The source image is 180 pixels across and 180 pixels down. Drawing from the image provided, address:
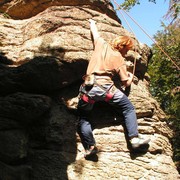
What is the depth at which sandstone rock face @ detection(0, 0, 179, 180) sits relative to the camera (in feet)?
16.4

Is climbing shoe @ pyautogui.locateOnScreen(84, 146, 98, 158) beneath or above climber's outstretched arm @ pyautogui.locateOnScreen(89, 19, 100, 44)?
beneath

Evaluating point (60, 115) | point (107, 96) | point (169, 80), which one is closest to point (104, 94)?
point (107, 96)

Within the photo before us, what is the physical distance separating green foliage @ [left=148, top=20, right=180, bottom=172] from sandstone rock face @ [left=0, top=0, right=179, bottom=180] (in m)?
9.29

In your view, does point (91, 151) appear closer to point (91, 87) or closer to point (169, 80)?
point (91, 87)

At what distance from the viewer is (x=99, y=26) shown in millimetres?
6965

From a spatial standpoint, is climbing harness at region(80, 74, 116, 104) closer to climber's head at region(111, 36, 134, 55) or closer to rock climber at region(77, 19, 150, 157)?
rock climber at region(77, 19, 150, 157)

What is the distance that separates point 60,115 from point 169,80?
12.3 m

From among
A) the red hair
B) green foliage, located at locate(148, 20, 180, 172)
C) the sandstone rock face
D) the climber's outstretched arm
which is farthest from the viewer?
green foliage, located at locate(148, 20, 180, 172)

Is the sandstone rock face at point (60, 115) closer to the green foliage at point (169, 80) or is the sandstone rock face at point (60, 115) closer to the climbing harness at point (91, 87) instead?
the climbing harness at point (91, 87)

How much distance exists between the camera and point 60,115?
582 centimetres

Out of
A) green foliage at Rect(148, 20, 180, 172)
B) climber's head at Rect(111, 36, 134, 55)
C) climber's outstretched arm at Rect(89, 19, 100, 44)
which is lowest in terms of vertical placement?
green foliage at Rect(148, 20, 180, 172)

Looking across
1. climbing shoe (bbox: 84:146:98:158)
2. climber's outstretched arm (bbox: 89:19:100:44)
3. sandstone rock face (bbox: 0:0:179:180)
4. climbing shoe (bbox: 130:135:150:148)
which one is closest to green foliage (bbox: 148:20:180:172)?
sandstone rock face (bbox: 0:0:179:180)

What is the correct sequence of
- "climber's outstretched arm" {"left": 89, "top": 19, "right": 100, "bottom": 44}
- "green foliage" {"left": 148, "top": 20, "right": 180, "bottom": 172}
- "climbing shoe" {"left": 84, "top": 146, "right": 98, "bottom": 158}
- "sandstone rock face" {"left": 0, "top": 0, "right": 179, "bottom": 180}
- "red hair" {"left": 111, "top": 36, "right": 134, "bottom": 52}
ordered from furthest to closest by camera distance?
"green foliage" {"left": 148, "top": 20, "right": 180, "bottom": 172} < "climber's outstretched arm" {"left": 89, "top": 19, "right": 100, "bottom": 44} < "red hair" {"left": 111, "top": 36, "right": 134, "bottom": 52} < "climbing shoe" {"left": 84, "top": 146, "right": 98, "bottom": 158} < "sandstone rock face" {"left": 0, "top": 0, "right": 179, "bottom": 180}

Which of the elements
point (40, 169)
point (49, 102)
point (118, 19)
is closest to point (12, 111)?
point (49, 102)
